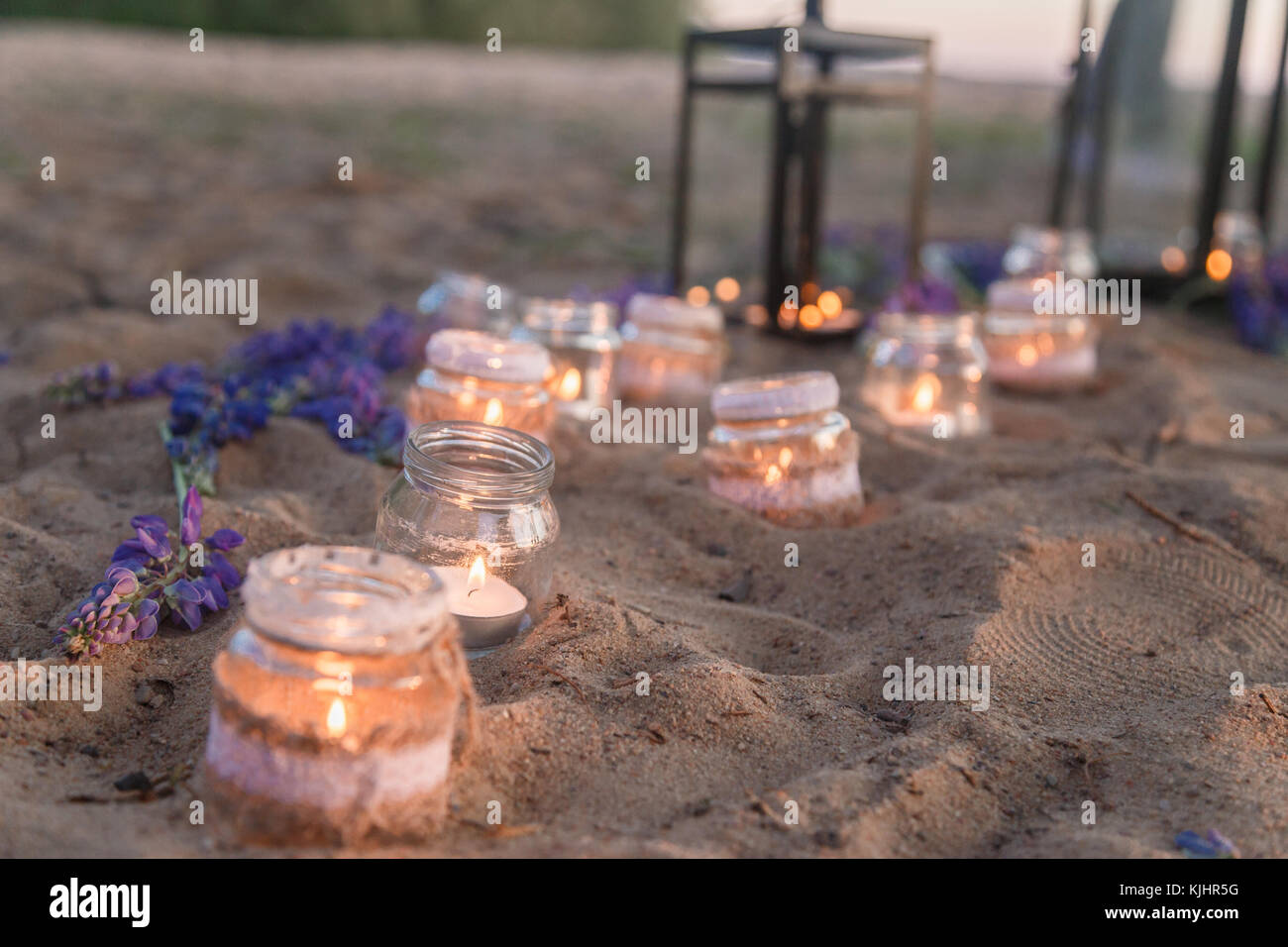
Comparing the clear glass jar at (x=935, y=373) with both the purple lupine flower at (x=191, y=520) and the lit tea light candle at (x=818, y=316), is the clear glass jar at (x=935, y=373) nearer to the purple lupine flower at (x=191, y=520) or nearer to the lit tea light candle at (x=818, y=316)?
the lit tea light candle at (x=818, y=316)

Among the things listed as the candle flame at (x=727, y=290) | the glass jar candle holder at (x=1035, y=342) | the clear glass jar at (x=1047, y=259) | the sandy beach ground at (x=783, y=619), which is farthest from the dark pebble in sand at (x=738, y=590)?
the clear glass jar at (x=1047, y=259)

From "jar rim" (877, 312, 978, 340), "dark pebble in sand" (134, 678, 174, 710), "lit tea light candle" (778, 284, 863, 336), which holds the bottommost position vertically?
"dark pebble in sand" (134, 678, 174, 710)

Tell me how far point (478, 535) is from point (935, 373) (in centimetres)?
229

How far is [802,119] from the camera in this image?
5539mm

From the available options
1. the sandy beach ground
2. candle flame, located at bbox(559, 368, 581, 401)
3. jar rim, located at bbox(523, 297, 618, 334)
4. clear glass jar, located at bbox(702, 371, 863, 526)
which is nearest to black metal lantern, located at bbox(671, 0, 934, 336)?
the sandy beach ground

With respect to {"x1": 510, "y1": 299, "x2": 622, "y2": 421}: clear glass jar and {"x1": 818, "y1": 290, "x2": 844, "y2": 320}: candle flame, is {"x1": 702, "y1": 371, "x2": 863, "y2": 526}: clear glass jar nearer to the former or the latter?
{"x1": 510, "y1": 299, "x2": 622, "y2": 421}: clear glass jar

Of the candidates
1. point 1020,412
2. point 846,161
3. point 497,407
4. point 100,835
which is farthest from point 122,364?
point 846,161

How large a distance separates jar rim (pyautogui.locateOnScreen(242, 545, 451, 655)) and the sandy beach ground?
1.13 feet

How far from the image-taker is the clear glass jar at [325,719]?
182 centimetres

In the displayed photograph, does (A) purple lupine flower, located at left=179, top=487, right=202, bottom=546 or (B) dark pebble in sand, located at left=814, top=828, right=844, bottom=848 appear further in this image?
(A) purple lupine flower, located at left=179, top=487, right=202, bottom=546

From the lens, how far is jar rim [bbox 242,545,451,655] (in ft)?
5.95

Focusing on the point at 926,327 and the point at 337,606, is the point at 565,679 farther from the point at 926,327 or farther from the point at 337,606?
the point at 926,327

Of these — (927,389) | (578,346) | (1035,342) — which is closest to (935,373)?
(927,389)

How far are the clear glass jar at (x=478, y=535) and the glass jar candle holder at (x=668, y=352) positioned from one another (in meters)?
1.97
